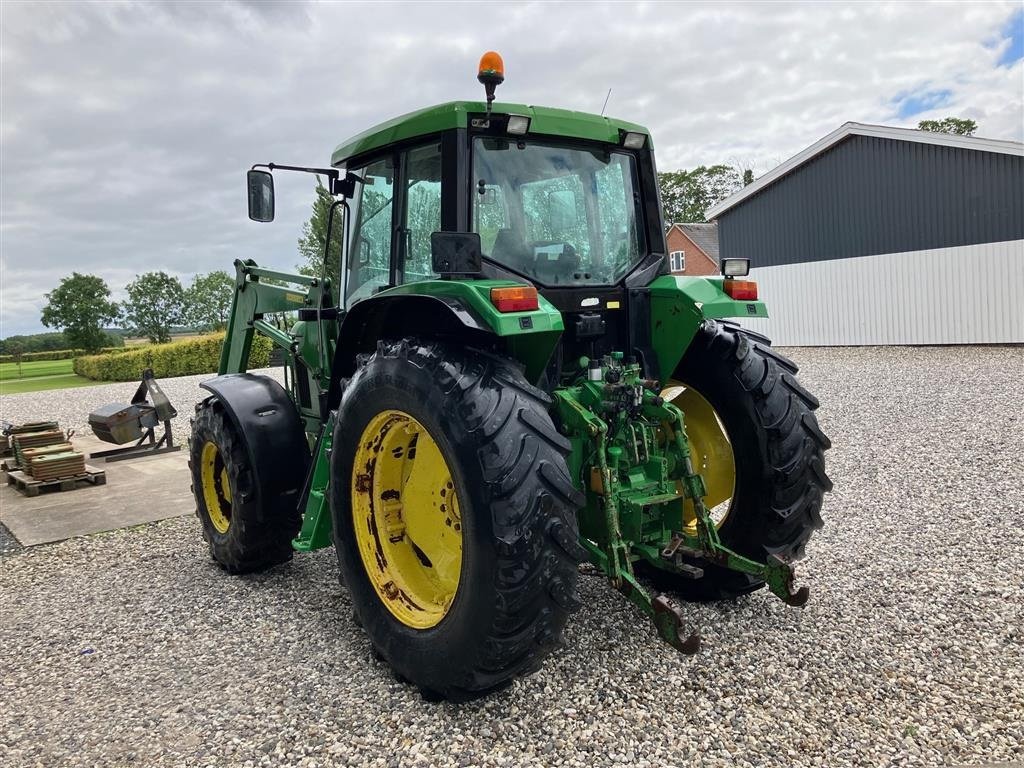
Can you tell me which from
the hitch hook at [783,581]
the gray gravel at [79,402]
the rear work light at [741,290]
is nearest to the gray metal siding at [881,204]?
the gray gravel at [79,402]

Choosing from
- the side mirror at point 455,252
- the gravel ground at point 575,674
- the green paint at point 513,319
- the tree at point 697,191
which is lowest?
the gravel ground at point 575,674

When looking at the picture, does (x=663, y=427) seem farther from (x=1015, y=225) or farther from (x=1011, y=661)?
(x=1015, y=225)

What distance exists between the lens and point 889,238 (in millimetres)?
17672

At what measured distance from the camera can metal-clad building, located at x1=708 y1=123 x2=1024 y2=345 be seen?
52.1ft

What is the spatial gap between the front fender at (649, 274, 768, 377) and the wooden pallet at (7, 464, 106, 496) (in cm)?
643

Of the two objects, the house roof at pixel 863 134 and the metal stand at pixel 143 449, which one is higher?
the house roof at pixel 863 134

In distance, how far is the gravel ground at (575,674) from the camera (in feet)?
8.54

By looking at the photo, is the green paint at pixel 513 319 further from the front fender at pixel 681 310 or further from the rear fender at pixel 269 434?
the rear fender at pixel 269 434

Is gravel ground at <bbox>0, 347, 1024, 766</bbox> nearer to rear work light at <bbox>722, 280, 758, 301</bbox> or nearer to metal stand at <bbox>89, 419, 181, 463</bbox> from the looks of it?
rear work light at <bbox>722, 280, 758, 301</bbox>

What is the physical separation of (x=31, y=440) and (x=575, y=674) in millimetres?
7756

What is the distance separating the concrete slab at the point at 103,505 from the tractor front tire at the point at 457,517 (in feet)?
12.2

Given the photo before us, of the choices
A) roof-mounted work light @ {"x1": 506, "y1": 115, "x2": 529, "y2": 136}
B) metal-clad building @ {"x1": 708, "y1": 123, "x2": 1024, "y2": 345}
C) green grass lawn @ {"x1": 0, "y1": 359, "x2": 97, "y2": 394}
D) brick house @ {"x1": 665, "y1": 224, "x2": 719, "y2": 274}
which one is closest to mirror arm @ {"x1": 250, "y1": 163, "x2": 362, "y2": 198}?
roof-mounted work light @ {"x1": 506, "y1": 115, "x2": 529, "y2": 136}

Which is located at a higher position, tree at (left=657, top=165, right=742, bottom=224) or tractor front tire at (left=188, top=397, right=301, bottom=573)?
tree at (left=657, top=165, right=742, bottom=224)

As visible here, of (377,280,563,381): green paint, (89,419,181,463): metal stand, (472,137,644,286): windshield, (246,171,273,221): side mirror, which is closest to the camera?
(377,280,563,381): green paint
